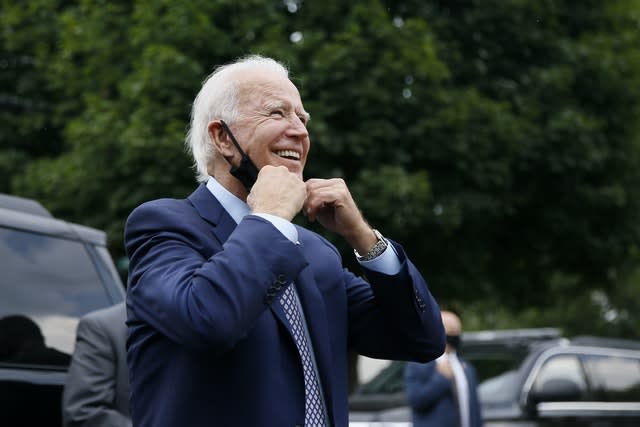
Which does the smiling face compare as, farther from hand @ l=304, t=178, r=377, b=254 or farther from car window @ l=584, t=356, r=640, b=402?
car window @ l=584, t=356, r=640, b=402

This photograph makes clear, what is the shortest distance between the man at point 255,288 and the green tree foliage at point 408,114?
28.3ft

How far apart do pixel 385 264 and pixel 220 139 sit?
515 millimetres

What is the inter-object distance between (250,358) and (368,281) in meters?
0.46

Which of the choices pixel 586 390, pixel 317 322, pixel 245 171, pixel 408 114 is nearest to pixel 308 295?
pixel 317 322

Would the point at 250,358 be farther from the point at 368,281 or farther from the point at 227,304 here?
the point at 368,281

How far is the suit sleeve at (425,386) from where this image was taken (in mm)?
8117

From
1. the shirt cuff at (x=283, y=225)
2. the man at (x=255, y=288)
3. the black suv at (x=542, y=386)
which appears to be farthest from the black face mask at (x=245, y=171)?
the black suv at (x=542, y=386)

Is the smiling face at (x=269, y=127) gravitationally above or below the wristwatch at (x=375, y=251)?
above

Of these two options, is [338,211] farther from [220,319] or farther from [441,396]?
[441,396]

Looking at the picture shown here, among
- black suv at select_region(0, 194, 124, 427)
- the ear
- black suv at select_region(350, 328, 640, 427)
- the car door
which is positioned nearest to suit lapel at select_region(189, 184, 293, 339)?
the ear

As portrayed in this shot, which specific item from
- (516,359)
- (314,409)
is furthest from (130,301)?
(516,359)

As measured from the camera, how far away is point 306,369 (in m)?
2.47

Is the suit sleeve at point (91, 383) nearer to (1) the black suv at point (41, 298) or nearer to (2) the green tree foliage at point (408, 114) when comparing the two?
(1) the black suv at point (41, 298)

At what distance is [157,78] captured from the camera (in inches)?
459
